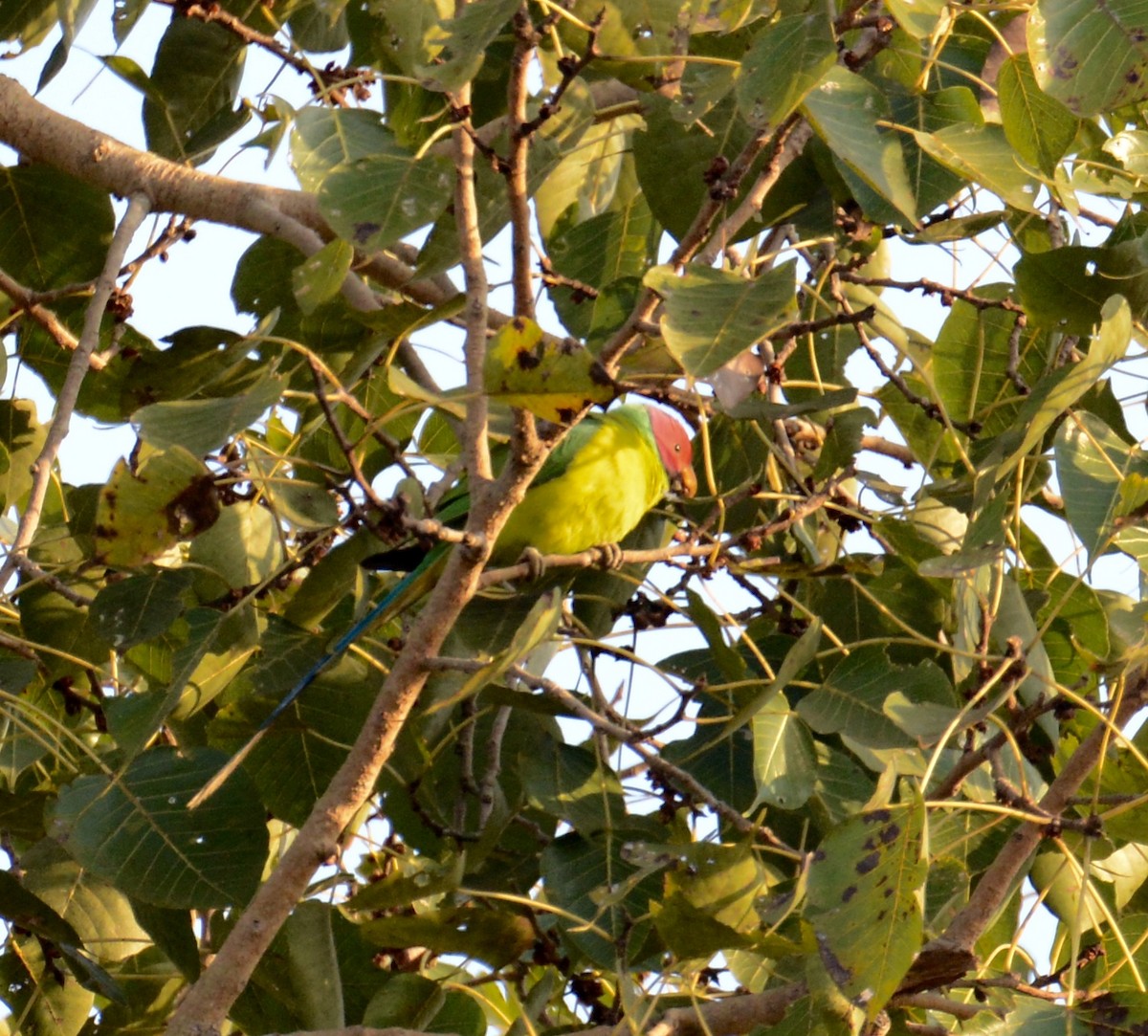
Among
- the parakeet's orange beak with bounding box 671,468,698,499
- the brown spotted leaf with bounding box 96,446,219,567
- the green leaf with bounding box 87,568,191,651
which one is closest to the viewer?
the brown spotted leaf with bounding box 96,446,219,567

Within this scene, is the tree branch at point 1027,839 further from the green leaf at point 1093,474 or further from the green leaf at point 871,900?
the green leaf at point 871,900

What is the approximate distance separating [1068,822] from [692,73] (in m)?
1.17

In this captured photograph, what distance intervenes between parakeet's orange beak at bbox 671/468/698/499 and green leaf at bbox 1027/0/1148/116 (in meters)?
1.40

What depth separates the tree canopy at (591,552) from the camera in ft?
5.51

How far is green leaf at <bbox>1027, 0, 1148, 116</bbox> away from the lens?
67.1 inches

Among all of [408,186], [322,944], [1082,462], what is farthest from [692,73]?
[322,944]

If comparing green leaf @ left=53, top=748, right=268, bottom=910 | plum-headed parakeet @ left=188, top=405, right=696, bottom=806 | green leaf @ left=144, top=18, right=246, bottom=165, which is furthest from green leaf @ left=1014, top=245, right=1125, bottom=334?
green leaf @ left=144, top=18, right=246, bottom=165

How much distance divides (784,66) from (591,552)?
1.10 m

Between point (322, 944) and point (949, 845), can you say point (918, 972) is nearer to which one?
point (949, 845)

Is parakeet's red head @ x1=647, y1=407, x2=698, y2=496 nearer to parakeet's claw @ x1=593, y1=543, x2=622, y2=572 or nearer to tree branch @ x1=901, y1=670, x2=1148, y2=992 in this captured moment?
parakeet's claw @ x1=593, y1=543, x2=622, y2=572

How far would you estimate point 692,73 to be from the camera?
199 cm

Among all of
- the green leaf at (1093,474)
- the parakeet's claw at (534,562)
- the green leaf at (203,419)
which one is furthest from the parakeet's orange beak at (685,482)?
the green leaf at (203,419)

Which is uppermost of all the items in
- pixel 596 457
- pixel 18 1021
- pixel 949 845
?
pixel 596 457

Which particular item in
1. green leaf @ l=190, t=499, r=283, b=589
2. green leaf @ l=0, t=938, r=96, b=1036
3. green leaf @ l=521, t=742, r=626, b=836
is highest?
green leaf @ l=190, t=499, r=283, b=589
